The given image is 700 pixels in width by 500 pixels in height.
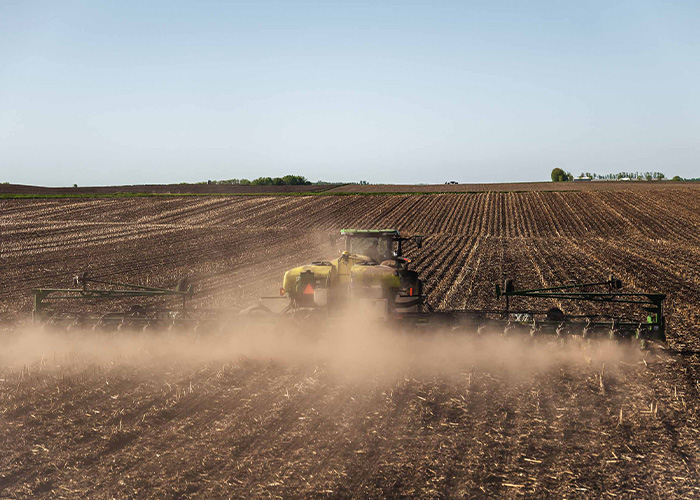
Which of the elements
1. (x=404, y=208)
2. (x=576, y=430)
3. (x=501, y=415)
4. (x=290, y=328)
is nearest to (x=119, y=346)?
(x=290, y=328)

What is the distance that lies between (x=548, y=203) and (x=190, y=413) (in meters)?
51.7

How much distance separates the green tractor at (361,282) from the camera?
11234mm

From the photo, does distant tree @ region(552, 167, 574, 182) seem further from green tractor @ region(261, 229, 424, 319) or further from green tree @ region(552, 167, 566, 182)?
green tractor @ region(261, 229, 424, 319)

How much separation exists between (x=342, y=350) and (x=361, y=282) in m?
1.35

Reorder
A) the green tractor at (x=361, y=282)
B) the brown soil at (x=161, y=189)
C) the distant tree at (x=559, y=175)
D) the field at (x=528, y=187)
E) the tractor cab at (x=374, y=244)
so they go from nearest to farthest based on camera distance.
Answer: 1. the green tractor at (x=361, y=282)
2. the tractor cab at (x=374, y=244)
3. the field at (x=528, y=187)
4. the brown soil at (x=161, y=189)
5. the distant tree at (x=559, y=175)

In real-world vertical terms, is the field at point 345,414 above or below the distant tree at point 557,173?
below

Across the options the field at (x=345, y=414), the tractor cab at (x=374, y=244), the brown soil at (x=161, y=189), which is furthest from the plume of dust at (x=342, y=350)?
the brown soil at (x=161, y=189)

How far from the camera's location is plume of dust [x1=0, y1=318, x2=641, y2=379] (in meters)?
10.7

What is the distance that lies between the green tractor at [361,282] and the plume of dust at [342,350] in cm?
52

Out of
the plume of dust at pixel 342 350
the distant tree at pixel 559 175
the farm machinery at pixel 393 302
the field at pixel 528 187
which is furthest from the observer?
the distant tree at pixel 559 175

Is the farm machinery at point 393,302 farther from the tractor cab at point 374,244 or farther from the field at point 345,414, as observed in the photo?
the field at point 345,414

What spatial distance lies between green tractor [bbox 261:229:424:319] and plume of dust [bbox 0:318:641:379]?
52 centimetres

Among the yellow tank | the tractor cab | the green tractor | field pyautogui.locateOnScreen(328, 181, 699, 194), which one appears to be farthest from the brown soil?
the yellow tank

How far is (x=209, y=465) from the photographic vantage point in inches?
258
